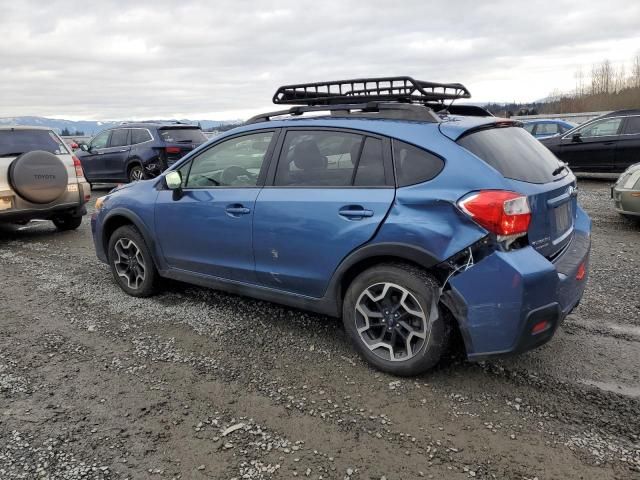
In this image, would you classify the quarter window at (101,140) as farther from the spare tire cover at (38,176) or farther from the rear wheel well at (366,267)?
the rear wheel well at (366,267)

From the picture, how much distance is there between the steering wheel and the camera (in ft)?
13.2

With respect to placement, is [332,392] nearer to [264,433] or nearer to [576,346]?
[264,433]

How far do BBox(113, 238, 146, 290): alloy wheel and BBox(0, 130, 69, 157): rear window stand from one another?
3.60m

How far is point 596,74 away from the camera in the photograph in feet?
166

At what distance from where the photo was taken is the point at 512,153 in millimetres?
3242

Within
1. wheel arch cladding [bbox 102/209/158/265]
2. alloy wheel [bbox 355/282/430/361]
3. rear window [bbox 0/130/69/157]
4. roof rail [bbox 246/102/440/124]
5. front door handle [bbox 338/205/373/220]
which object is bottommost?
alloy wheel [bbox 355/282/430/361]

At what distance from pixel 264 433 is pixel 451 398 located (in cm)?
111

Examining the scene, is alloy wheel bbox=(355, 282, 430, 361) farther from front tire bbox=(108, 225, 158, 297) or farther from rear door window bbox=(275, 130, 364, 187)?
front tire bbox=(108, 225, 158, 297)

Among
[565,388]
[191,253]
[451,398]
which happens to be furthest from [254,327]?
[565,388]

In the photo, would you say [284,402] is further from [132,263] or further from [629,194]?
[629,194]

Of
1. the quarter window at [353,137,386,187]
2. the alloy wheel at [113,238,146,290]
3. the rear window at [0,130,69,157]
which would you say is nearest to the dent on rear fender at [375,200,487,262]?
the quarter window at [353,137,386,187]

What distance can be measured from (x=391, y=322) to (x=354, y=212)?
28.7 inches

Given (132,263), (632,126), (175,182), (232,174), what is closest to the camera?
(232,174)

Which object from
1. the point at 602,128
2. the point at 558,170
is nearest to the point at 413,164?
the point at 558,170
